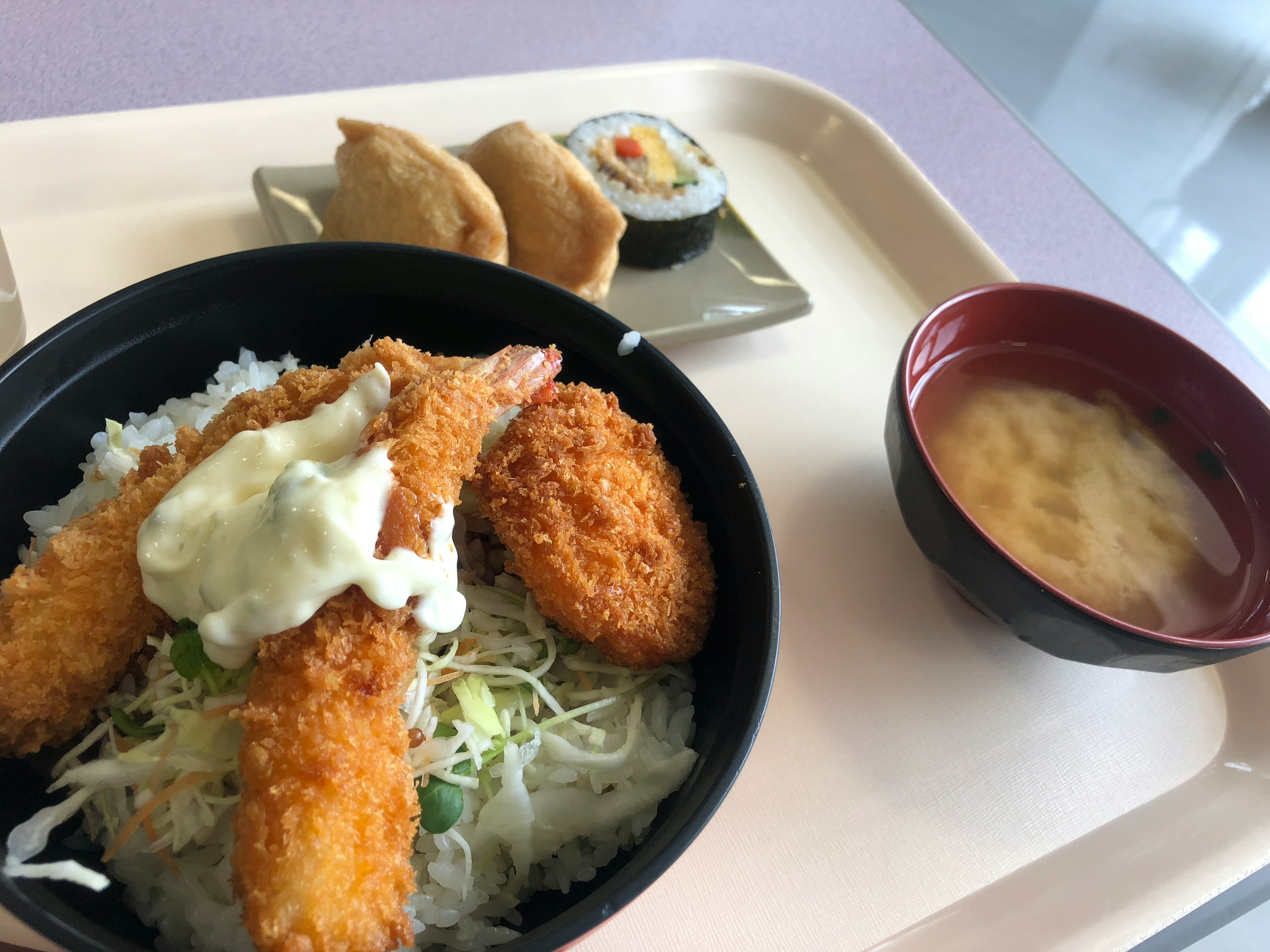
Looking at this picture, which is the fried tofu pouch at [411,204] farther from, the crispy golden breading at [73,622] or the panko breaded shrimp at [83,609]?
the crispy golden breading at [73,622]

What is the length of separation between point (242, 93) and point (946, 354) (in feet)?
6.28

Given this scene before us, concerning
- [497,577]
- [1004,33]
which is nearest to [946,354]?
[497,577]

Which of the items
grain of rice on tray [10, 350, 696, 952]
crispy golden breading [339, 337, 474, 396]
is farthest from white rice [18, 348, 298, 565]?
crispy golden breading [339, 337, 474, 396]

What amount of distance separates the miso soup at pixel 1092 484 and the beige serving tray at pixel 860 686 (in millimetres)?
142

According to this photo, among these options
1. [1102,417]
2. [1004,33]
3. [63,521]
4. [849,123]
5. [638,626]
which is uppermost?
[1004,33]

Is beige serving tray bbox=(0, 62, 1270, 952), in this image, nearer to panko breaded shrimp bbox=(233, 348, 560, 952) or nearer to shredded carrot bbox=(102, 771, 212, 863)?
shredded carrot bbox=(102, 771, 212, 863)

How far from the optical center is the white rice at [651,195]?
5.89 feet

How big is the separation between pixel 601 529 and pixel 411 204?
842 millimetres

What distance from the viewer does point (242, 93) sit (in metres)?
2.12

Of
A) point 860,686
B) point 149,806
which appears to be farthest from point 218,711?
point 860,686

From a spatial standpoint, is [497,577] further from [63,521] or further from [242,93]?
[242,93]

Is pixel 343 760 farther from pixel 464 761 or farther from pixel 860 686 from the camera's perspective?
pixel 860 686

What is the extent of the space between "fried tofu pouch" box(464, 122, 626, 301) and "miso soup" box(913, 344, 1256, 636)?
0.70m

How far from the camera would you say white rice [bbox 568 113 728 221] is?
180cm
